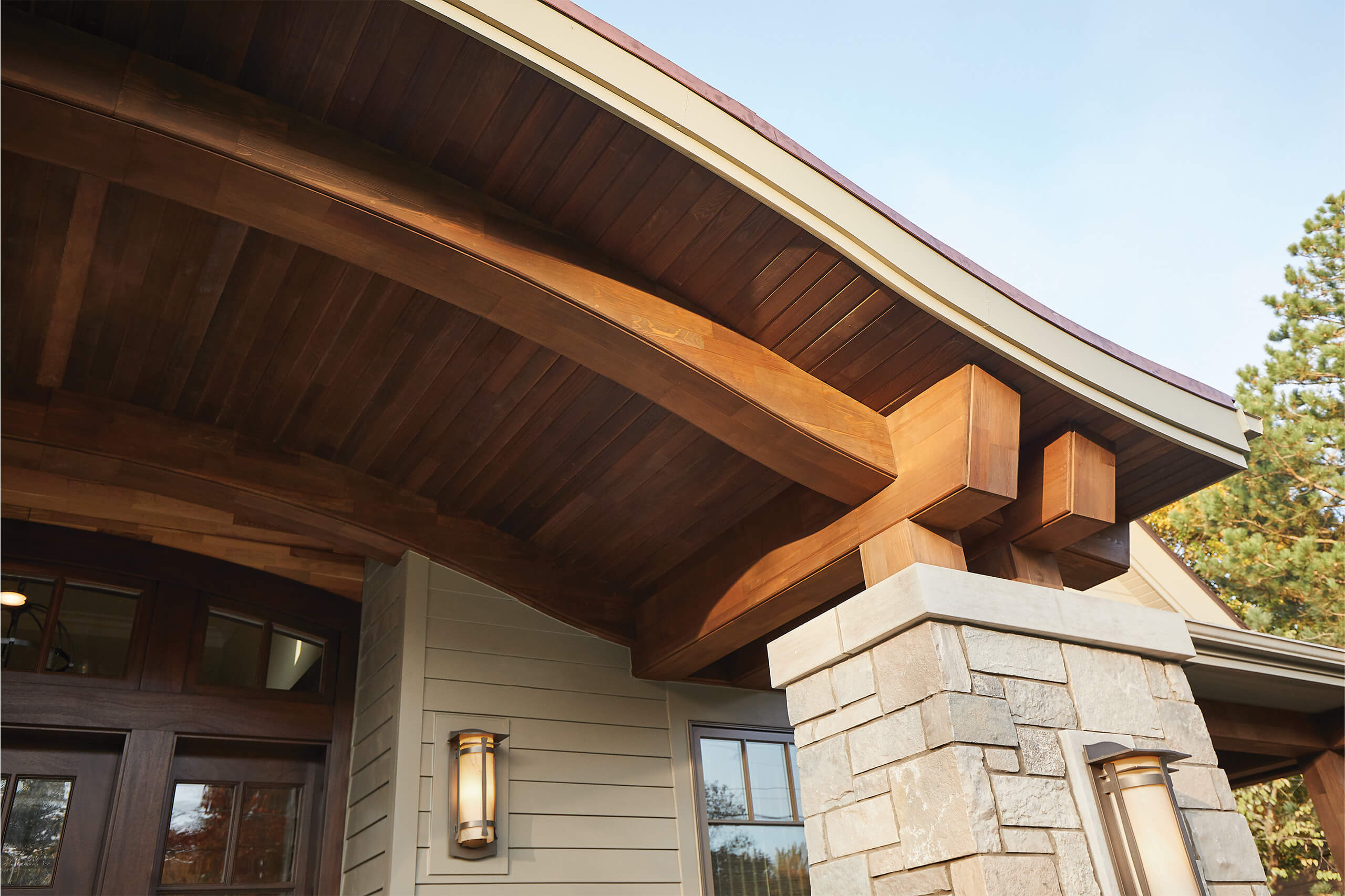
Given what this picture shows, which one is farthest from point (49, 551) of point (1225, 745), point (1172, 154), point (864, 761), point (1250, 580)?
point (1172, 154)

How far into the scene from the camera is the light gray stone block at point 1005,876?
2234 mm

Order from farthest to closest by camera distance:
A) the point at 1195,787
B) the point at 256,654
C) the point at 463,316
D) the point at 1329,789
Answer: the point at 1329,789 < the point at 256,654 < the point at 463,316 < the point at 1195,787

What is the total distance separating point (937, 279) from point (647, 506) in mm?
1551

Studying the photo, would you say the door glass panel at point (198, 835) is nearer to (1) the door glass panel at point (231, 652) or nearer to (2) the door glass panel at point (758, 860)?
(1) the door glass panel at point (231, 652)

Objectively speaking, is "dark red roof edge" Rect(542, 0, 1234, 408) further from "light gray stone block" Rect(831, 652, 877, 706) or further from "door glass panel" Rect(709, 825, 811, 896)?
"door glass panel" Rect(709, 825, 811, 896)

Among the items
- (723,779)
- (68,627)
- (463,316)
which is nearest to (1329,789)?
(723,779)

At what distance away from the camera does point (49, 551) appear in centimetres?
388

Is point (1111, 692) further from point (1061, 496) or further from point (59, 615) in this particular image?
point (59, 615)

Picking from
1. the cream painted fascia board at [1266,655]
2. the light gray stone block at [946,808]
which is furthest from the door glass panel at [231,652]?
the cream painted fascia board at [1266,655]

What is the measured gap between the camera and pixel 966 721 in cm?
244

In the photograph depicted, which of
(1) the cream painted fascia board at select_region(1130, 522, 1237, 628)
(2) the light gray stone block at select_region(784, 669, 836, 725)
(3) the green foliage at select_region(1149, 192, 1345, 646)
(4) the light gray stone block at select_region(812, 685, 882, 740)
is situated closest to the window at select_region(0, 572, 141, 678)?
(2) the light gray stone block at select_region(784, 669, 836, 725)

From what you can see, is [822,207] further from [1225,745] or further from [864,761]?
[1225,745]

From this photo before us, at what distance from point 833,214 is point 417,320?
1452 mm

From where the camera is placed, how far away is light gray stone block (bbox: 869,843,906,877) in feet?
8.13
